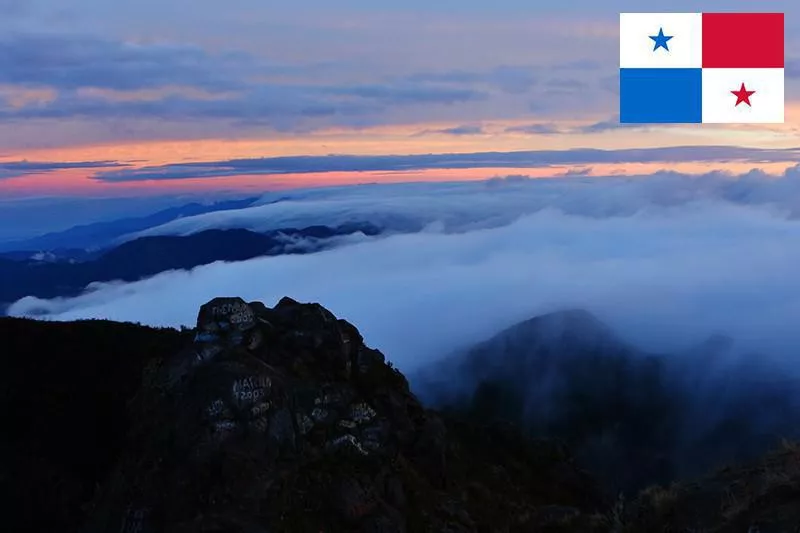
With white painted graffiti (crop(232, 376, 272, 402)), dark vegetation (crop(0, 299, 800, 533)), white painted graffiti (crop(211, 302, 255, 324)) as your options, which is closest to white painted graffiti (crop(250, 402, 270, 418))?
dark vegetation (crop(0, 299, 800, 533))

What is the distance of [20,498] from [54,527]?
364 centimetres

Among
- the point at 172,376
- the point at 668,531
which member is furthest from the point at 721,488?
the point at 172,376

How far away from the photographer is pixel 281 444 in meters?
36.1

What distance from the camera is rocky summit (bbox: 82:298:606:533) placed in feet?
109

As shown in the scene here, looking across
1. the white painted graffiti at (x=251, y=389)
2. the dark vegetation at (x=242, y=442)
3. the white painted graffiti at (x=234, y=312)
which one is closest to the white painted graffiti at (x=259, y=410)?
the dark vegetation at (x=242, y=442)

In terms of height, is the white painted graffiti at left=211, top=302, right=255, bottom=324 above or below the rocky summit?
above

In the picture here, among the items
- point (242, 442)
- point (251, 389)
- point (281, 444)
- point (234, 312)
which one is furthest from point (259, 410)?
point (234, 312)

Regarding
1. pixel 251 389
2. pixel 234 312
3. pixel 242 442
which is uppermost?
pixel 234 312

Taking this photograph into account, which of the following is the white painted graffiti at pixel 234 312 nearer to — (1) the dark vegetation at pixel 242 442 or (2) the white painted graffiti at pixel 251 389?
(1) the dark vegetation at pixel 242 442

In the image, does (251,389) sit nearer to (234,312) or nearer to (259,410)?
(259,410)

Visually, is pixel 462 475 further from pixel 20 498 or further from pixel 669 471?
pixel 669 471

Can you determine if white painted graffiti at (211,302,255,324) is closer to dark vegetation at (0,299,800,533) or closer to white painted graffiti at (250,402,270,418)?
dark vegetation at (0,299,800,533)

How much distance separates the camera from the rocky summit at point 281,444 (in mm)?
33375

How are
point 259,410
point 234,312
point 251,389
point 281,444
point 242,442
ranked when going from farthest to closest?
1. point 234,312
2. point 251,389
3. point 259,410
4. point 281,444
5. point 242,442
